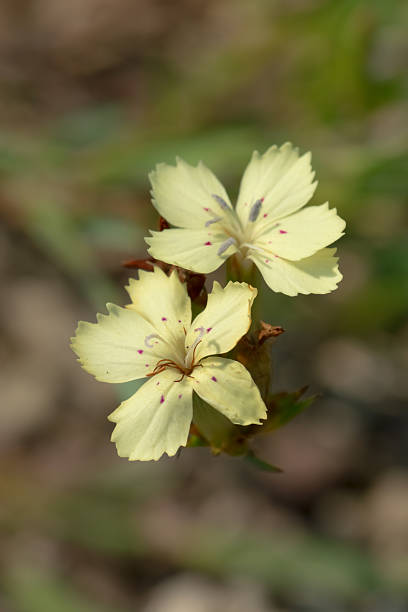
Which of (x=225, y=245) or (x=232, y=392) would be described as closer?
(x=232, y=392)

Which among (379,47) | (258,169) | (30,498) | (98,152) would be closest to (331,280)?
(258,169)

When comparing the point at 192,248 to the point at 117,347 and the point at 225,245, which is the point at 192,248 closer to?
the point at 225,245

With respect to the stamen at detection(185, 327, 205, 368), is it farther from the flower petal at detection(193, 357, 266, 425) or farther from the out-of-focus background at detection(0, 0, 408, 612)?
the out-of-focus background at detection(0, 0, 408, 612)

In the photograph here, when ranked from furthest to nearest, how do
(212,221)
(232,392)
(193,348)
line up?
(212,221)
(193,348)
(232,392)

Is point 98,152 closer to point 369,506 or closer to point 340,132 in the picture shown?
point 340,132

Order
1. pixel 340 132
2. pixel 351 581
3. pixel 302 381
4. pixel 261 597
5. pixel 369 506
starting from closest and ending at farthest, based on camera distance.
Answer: pixel 351 581 → pixel 261 597 → pixel 369 506 → pixel 302 381 → pixel 340 132

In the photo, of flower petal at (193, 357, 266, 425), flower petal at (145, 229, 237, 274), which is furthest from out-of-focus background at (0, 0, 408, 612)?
flower petal at (193, 357, 266, 425)

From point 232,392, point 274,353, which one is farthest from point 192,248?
point 274,353
